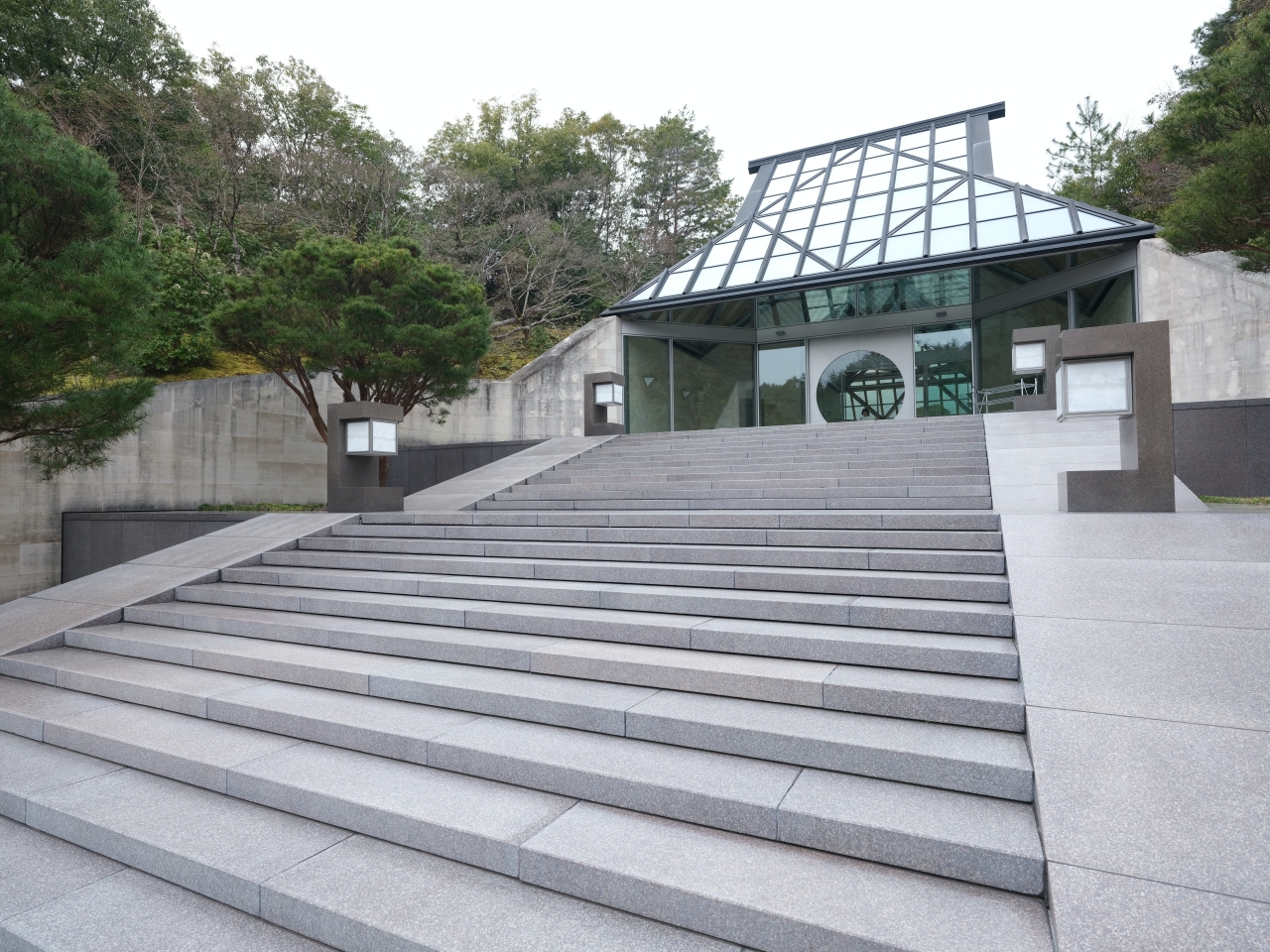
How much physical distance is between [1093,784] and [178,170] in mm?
23355

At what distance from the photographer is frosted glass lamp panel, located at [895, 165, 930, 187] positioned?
734 inches

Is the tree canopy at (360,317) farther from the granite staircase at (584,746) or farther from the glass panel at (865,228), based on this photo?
the glass panel at (865,228)

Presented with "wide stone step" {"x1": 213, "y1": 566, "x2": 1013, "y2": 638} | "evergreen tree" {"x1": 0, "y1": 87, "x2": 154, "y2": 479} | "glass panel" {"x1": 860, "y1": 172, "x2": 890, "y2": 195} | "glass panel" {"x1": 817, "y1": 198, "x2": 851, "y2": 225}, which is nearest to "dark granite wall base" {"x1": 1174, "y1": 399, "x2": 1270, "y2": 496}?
"wide stone step" {"x1": 213, "y1": 566, "x2": 1013, "y2": 638}

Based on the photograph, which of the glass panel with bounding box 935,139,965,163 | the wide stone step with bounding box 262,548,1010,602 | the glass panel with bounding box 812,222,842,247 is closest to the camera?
the wide stone step with bounding box 262,548,1010,602

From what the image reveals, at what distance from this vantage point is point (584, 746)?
3.52 metres

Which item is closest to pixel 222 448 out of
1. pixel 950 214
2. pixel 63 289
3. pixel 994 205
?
pixel 63 289

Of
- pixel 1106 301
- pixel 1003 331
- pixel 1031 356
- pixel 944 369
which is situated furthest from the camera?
pixel 944 369

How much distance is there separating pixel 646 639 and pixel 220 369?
14.6 m

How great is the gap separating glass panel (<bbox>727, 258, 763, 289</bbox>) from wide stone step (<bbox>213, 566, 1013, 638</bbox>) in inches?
468

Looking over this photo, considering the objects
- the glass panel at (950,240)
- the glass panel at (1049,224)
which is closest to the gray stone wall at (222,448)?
the glass panel at (950,240)

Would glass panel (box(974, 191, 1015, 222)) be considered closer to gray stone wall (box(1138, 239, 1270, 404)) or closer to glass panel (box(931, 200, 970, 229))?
glass panel (box(931, 200, 970, 229))

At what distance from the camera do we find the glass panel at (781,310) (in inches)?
655

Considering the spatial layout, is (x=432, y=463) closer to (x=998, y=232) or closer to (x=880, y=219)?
(x=880, y=219)

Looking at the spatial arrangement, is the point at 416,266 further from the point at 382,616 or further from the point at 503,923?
the point at 503,923
